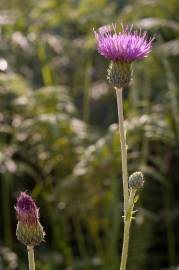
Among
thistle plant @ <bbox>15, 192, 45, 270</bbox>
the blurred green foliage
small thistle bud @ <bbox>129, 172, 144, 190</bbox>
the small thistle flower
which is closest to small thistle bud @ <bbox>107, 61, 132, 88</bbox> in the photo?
the small thistle flower

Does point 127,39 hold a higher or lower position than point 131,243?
higher

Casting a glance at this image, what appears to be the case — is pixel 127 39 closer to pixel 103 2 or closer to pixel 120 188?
pixel 120 188

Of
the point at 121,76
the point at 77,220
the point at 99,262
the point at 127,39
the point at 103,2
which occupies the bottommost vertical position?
the point at 99,262

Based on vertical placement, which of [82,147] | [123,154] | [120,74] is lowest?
[123,154]

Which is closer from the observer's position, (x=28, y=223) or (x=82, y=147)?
(x=28, y=223)

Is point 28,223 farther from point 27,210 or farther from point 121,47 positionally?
point 121,47

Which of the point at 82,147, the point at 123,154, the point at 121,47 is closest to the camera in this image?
the point at 123,154

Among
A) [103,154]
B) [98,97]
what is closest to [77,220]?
[103,154]

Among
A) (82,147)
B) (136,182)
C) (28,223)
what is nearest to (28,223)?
(28,223)
